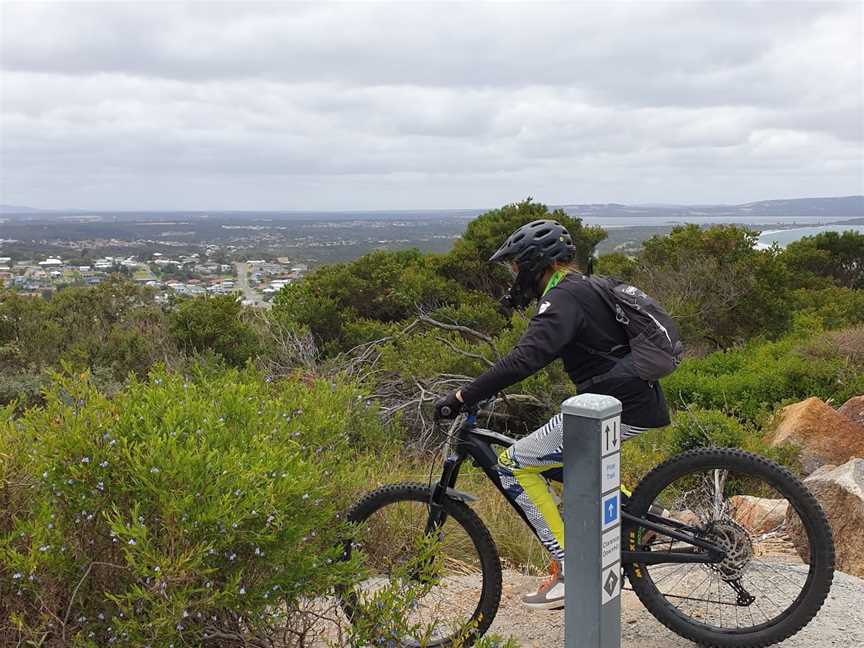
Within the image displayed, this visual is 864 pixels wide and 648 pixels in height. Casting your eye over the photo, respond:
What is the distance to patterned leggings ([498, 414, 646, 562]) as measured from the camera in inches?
132

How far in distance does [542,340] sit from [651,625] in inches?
65.3

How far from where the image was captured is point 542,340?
126 inches

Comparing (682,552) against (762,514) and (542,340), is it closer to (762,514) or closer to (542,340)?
(542,340)

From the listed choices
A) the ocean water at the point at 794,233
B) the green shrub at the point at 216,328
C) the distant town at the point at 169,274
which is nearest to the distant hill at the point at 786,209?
the ocean water at the point at 794,233

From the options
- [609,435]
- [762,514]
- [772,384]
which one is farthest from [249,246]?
[609,435]

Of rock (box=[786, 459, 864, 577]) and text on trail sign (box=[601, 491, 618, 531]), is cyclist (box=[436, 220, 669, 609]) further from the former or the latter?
rock (box=[786, 459, 864, 577])

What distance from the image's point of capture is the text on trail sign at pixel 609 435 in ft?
7.25

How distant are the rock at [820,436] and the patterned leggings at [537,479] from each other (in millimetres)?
4901

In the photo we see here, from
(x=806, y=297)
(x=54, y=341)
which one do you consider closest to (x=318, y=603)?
(x=54, y=341)

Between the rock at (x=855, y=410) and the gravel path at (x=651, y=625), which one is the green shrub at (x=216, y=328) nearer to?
the rock at (x=855, y=410)

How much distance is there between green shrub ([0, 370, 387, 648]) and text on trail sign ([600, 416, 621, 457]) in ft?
3.60

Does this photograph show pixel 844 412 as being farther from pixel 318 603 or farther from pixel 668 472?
pixel 318 603

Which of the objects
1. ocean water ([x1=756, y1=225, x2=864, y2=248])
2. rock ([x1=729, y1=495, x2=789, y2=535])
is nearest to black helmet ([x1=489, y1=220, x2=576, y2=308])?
rock ([x1=729, y1=495, x2=789, y2=535])

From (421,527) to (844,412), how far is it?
6908 millimetres
